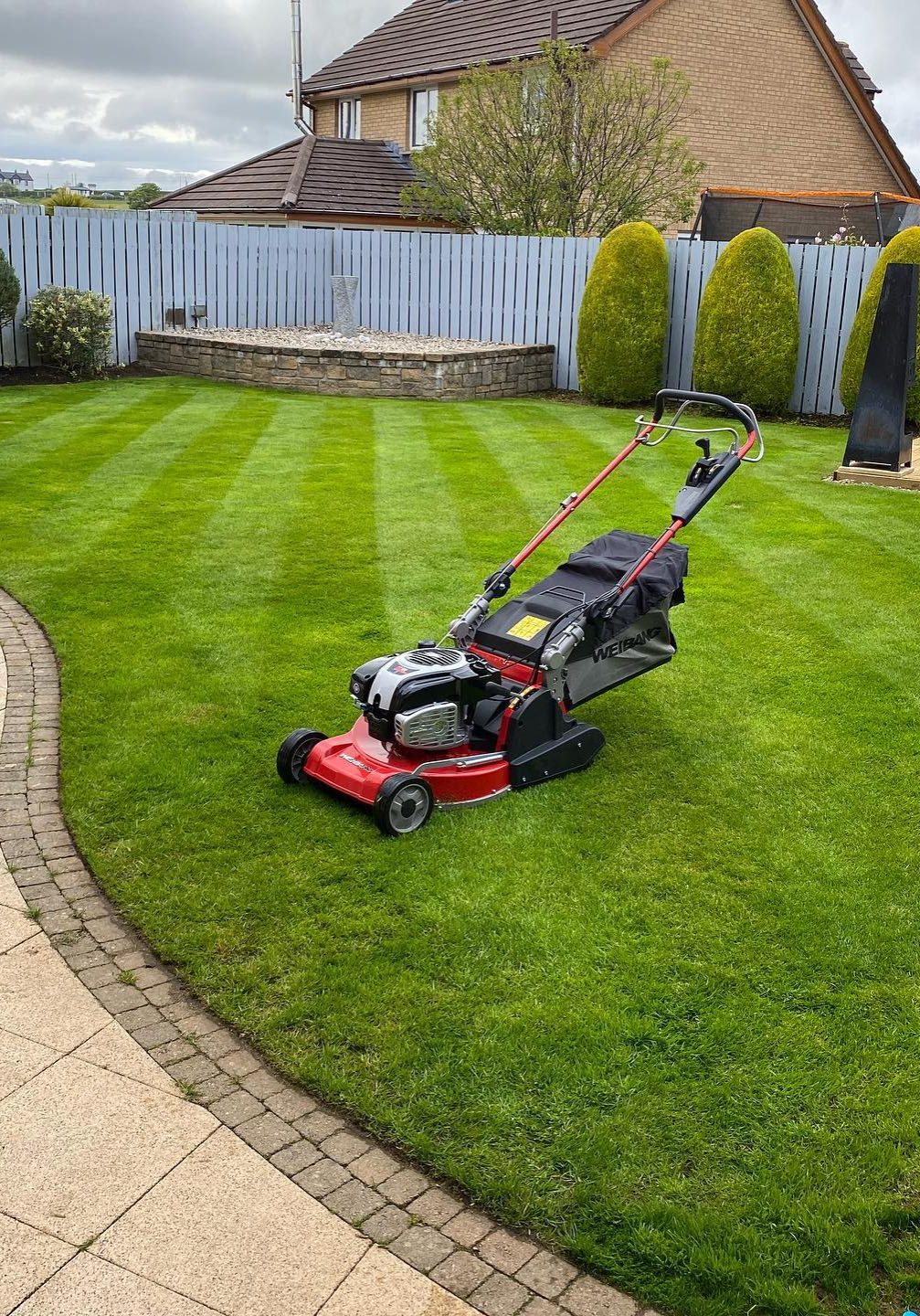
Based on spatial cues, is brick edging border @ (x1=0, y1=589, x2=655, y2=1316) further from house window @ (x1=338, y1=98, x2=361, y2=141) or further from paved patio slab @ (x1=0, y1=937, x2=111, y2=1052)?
house window @ (x1=338, y1=98, x2=361, y2=141)

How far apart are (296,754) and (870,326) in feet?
36.2

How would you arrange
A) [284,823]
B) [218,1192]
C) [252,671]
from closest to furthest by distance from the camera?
[218,1192], [284,823], [252,671]

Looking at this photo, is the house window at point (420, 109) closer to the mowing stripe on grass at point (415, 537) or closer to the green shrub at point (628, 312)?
the green shrub at point (628, 312)

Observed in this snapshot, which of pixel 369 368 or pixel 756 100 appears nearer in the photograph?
pixel 369 368

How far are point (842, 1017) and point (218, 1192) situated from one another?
78.0 inches

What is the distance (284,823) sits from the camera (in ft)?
16.2

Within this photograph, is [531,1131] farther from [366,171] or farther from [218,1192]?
[366,171]

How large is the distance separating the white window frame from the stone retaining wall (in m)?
16.4

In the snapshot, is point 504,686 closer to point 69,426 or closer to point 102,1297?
point 102,1297

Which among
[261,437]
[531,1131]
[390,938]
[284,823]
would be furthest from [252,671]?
[261,437]

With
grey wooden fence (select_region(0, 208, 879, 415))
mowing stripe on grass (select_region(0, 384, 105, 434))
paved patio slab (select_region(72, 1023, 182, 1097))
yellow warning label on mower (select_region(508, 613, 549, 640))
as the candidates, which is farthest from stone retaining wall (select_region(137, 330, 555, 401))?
paved patio slab (select_region(72, 1023, 182, 1097))

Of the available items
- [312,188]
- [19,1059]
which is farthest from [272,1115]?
[312,188]

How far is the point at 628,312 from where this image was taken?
50.3ft

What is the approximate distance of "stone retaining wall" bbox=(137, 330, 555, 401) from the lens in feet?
52.1
